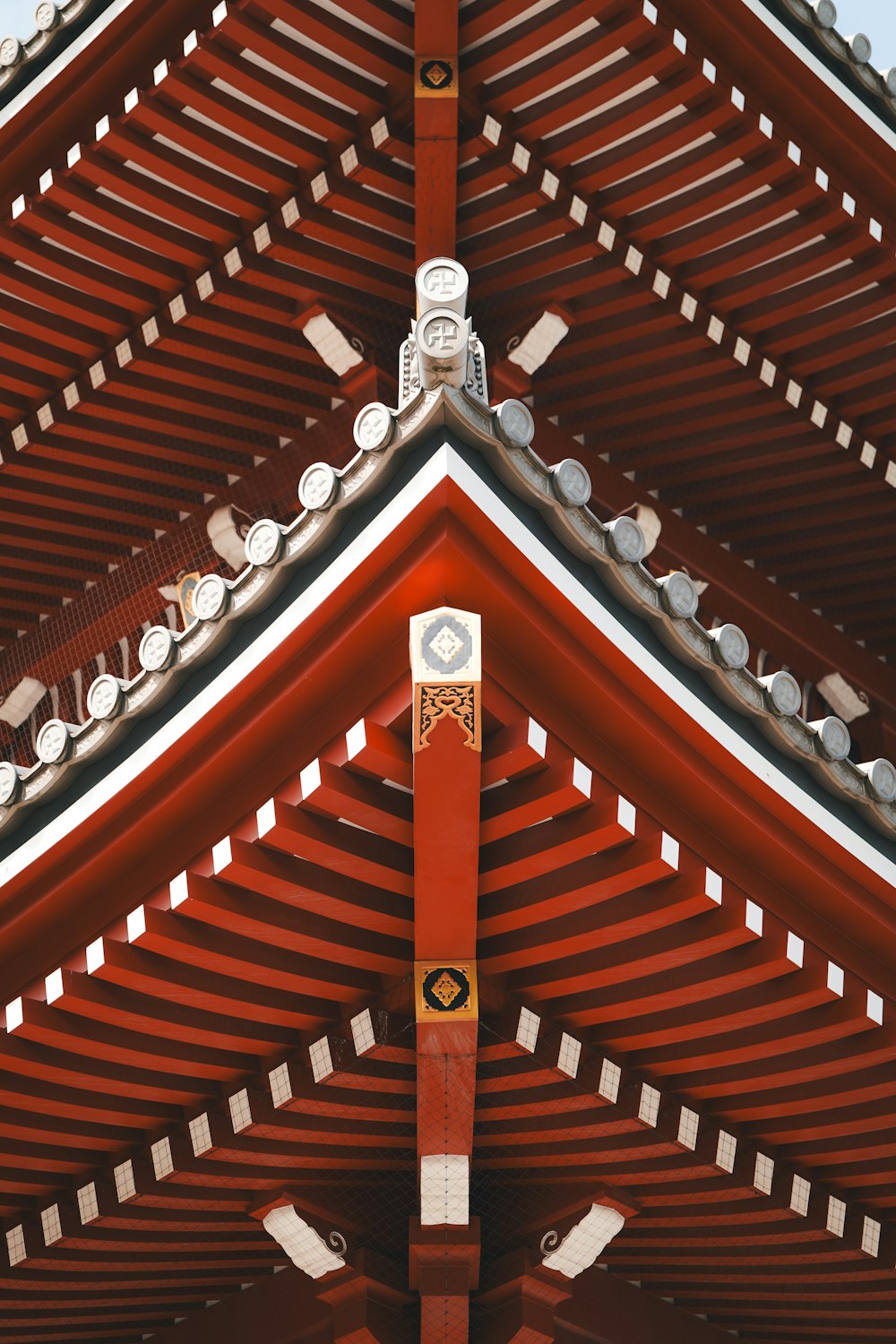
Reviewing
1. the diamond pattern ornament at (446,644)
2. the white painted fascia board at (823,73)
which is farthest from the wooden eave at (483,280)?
the diamond pattern ornament at (446,644)

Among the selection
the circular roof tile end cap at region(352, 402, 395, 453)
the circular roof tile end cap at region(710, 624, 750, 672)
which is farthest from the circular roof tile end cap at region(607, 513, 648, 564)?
the circular roof tile end cap at region(352, 402, 395, 453)

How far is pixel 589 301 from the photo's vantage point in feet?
30.5

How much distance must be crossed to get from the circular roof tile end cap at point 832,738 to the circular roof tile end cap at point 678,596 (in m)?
0.66

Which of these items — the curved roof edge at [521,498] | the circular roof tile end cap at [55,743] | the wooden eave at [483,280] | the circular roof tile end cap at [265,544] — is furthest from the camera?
the wooden eave at [483,280]

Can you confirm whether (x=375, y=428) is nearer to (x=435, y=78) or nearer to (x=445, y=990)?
(x=445, y=990)

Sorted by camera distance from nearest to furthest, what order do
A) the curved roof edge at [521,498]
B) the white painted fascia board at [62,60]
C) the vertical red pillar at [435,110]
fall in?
the curved roof edge at [521,498], the vertical red pillar at [435,110], the white painted fascia board at [62,60]

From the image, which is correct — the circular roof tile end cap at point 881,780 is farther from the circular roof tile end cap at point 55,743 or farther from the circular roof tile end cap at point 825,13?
the circular roof tile end cap at point 825,13

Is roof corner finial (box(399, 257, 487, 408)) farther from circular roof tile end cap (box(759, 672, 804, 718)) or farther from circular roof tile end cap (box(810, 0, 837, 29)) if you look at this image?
circular roof tile end cap (box(810, 0, 837, 29))

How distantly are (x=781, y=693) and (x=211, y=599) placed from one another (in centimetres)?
222

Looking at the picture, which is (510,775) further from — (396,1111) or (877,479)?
(877,479)

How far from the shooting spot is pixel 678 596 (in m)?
6.67

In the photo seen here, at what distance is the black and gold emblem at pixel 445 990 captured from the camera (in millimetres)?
6379

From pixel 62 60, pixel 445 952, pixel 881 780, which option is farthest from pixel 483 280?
pixel 445 952

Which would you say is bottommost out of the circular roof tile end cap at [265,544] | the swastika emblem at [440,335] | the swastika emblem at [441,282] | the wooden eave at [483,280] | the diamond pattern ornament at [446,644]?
the diamond pattern ornament at [446,644]
